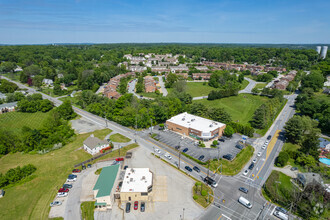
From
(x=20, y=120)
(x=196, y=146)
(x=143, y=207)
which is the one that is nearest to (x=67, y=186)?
(x=143, y=207)

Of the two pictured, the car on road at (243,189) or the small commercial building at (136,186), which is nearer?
the small commercial building at (136,186)

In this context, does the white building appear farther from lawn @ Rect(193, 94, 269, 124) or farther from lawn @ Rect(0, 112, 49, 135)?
lawn @ Rect(193, 94, 269, 124)

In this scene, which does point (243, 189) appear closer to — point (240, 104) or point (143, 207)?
point (143, 207)

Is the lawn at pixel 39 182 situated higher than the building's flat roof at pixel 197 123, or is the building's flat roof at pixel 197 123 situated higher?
the building's flat roof at pixel 197 123

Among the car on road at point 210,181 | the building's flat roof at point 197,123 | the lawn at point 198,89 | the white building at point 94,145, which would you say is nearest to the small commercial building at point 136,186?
the car on road at point 210,181

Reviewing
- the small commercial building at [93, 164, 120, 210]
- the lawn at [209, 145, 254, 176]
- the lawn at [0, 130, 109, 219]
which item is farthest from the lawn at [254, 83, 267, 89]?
the small commercial building at [93, 164, 120, 210]

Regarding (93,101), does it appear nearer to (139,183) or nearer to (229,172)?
(139,183)

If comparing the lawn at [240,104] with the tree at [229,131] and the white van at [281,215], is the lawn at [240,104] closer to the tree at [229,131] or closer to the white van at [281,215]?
the tree at [229,131]
